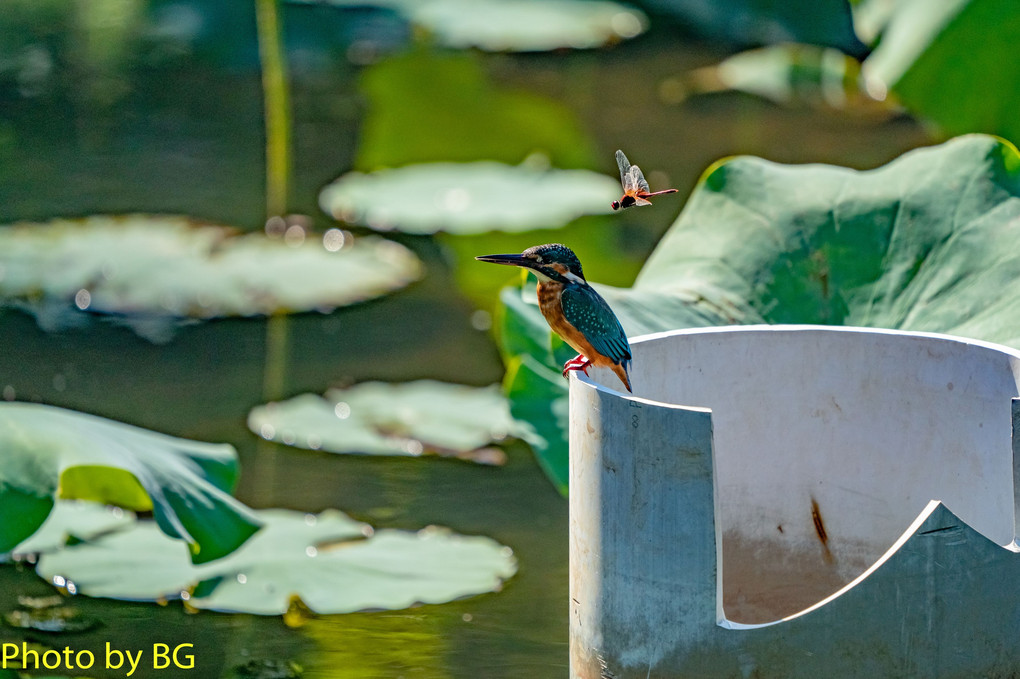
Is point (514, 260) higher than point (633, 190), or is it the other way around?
point (633, 190)

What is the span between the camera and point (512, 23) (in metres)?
7.86

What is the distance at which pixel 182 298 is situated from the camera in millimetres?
5906

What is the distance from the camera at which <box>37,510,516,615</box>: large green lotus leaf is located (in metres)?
4.03

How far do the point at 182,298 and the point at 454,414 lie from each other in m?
1.33

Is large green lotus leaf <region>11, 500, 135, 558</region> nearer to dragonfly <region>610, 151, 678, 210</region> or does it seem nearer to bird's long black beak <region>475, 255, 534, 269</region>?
bird's long black beak <region>475, 255, 534, 269</region>

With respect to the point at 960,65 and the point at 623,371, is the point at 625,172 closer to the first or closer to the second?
the point at 623,371

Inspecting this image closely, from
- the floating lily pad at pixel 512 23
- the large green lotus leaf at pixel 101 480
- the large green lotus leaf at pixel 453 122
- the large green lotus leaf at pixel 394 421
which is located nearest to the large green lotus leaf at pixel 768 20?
the large green lotus leaf at pixel 453 122

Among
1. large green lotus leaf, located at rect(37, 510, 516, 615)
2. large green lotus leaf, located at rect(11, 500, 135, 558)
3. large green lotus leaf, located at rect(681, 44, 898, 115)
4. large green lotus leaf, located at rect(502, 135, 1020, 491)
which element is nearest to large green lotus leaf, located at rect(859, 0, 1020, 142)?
large green lotus leaf, located at rect(502, 135, 1020, 491)

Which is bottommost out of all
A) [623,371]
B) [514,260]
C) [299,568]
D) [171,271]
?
[171,271]

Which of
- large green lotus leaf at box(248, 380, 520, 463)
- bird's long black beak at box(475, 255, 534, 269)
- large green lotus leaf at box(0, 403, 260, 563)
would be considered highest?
bird's long black beak at box(475, 255, 534, 269)

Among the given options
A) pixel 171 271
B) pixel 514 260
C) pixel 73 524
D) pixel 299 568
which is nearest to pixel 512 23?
pixel 171 271

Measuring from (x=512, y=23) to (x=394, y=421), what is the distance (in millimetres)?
3289

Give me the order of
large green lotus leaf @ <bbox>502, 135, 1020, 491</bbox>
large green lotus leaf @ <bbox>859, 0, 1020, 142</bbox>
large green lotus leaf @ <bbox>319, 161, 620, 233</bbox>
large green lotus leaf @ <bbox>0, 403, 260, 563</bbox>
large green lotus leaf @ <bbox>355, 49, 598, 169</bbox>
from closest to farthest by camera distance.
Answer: large green lotus leaf @ <bbox>0, 403, 260, 563</bbox> < large green lotus leaf @ <bbox>502, 135, 1020, 491</bbox> < large green lotus leaf @ <bbox>859, 0, 1020, 142</bbox> < large green lotus leaf @ <bbox>319, 161, 620, 233</bbox> < large green lotus leaf @ <bbox>355, 49, 598, 169</bbox>

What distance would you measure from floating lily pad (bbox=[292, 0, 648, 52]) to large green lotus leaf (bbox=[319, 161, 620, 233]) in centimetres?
76
